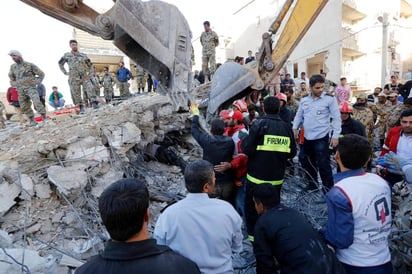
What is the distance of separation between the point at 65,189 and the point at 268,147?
86.2 inches

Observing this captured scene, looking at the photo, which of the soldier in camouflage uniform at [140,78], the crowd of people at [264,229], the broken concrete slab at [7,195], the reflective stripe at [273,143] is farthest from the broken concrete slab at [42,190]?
the soldier in camouflage uniform at [140,78]

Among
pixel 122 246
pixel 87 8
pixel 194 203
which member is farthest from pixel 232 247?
pixel 87 8

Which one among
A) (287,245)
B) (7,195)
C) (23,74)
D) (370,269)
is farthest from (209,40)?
(370,269)

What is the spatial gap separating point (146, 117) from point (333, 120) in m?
2.97

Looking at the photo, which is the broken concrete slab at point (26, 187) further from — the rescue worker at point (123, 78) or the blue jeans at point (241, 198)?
the rescue worker at point (123, 78)

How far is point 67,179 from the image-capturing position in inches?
120

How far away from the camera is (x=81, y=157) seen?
342 centimetres

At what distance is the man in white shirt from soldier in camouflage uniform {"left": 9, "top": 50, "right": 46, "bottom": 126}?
19.1 ft

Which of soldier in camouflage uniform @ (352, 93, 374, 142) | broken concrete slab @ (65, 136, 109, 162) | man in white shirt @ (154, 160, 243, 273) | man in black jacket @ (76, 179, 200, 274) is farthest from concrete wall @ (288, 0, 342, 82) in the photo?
man in black jacket @ (76, 179, 200, 274)

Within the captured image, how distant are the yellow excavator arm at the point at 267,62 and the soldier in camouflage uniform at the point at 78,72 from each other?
3841 mm

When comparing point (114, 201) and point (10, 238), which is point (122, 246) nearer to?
point (114, 201)

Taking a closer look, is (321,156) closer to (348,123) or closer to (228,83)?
(348,123)

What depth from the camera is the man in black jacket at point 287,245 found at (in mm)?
1577

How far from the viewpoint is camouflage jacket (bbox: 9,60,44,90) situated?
6.16 metres
